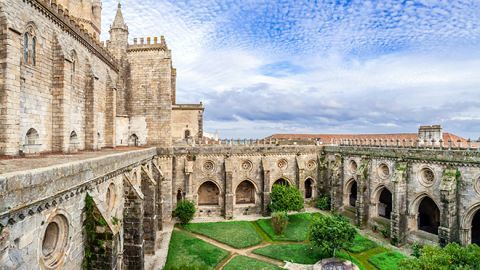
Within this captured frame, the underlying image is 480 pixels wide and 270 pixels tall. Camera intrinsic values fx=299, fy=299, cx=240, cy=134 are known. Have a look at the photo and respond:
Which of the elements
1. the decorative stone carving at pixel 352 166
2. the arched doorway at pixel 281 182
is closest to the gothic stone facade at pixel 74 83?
the arched doorway at pixel 281 182

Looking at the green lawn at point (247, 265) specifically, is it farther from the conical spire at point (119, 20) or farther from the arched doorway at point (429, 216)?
the conical spire at point (119, 20)

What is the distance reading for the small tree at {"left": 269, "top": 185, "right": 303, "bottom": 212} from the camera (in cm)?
2767

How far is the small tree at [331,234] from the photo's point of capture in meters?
18.9

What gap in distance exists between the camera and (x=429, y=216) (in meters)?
27.5

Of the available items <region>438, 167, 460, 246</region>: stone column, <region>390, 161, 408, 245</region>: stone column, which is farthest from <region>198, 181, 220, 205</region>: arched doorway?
<region>438, 167, 460, 246</region>: stone column

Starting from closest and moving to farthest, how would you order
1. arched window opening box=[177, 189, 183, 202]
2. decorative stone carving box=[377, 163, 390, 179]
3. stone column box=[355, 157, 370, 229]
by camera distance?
decorative stone carving box=[377, 163, 390, 179] → stone column box=[355, 157, 370, 229] → arched window opening box=[177, 189, 183, 202]

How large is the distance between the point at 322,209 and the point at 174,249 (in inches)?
698

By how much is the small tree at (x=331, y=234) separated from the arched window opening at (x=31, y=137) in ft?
56.7

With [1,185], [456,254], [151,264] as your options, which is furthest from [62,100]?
[456,254]

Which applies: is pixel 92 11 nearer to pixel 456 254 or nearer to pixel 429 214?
pixel 456 254

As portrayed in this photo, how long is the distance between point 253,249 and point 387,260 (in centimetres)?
913

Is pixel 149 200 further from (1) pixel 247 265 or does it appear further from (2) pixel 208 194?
(2) pixel 208 194

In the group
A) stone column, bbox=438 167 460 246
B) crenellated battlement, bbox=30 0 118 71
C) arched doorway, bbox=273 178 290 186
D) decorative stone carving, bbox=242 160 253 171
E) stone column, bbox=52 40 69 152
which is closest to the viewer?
crenellated battlement, bbox=30 0 118 71

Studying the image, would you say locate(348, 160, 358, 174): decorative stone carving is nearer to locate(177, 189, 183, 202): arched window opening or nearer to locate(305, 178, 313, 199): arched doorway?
locate(305, 178, 313, 199): arched doorway
